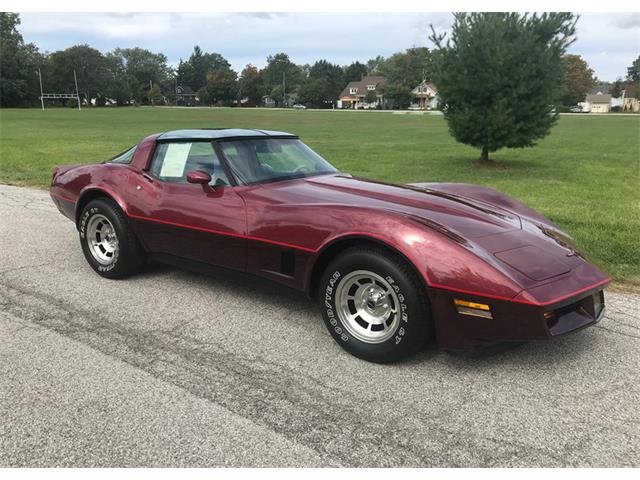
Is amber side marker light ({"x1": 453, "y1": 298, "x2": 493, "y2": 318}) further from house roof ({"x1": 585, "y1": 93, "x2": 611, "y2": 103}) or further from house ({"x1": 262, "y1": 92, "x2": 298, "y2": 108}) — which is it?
house roof ({"x1": 585, "y1": 93, "x2": 611, "y2": 103})

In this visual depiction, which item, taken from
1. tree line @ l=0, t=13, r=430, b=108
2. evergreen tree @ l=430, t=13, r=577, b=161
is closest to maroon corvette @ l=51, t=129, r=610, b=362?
evergreen tree @ l=430, t=13, r=577, b=161

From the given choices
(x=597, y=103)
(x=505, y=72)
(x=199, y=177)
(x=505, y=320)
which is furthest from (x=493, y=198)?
(x=597, y=103)

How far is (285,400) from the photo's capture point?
2.82 meters

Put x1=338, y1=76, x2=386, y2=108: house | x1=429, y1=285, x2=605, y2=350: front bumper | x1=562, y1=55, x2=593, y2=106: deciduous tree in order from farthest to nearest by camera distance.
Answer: x1=338, y1=76, x2=386, y2=108: house < x1=562, y1=55, x2=593, y2=106: deciduous tree < x1=429, y1=285, x2=605, y2=350: front bumper

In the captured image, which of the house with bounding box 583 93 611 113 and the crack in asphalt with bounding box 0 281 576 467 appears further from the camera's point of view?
the house with bounding box 583 93 611 113

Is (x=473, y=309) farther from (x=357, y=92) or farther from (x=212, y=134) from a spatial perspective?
(x=357, y=92)

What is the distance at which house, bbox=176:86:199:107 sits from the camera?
151 meters

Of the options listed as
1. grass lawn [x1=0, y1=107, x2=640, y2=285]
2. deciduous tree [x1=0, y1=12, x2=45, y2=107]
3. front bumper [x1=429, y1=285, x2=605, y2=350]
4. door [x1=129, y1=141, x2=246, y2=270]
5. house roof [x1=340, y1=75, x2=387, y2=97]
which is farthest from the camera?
house roof [x1=340, y1=75, x2=387, y2=97]

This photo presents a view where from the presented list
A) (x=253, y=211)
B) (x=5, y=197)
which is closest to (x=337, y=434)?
(x=253, y=211)

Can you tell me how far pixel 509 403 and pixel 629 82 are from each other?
552 ft

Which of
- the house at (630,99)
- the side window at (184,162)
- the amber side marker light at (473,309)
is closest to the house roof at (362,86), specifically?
the house at (630,99)

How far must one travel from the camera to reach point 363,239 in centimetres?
319

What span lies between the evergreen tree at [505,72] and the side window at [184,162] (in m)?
10.8

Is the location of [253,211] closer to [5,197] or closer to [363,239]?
[363,239]
